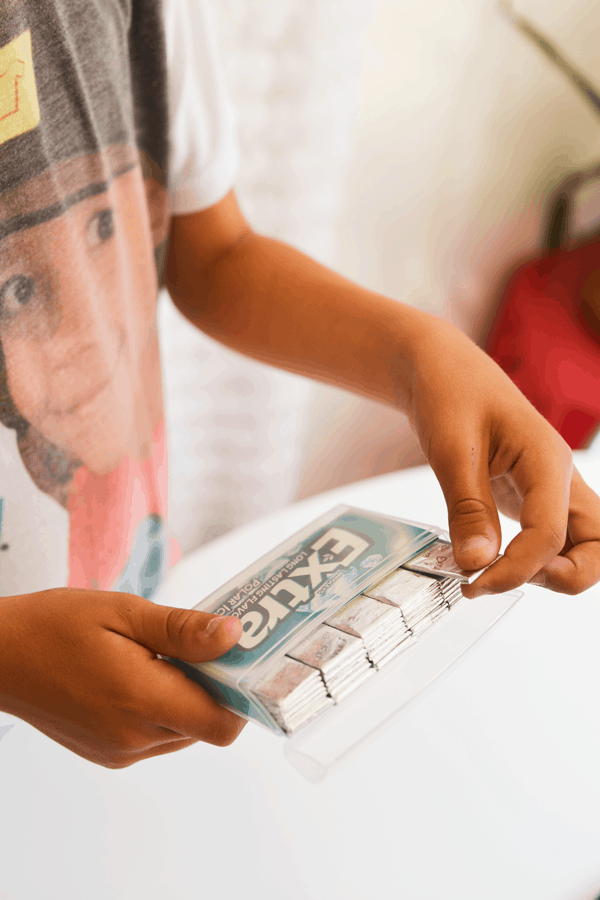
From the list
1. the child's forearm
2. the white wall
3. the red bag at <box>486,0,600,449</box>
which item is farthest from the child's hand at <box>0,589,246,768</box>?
the white wall

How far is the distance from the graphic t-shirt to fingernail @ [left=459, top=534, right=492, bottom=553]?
25cm

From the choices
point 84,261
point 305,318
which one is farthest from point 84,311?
point 305,318

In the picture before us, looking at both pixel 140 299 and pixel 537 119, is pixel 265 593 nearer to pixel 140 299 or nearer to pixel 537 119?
pixel 140 299

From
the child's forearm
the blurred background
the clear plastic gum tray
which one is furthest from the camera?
the blurred background

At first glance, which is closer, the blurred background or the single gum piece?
the single gum piece

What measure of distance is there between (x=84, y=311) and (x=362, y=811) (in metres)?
0.36

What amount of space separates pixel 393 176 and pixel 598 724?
80cm

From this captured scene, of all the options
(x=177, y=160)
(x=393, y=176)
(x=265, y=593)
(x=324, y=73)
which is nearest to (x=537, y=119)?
(x=393, y=176)

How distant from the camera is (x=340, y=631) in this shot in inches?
11.2

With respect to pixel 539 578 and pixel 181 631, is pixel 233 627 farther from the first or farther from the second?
pixel 539 578

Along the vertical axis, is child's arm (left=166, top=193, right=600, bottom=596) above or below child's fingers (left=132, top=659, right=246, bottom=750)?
above

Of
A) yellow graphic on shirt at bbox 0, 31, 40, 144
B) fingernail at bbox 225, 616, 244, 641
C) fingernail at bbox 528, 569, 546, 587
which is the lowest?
fingernail at bbox 528, 569, 546, 587

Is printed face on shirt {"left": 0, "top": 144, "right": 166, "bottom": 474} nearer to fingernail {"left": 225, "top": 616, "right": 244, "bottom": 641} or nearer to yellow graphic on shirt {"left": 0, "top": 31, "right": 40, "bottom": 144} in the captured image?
yellow graphic on shirt {"left": 0, "top": 31, "right": 40, "bottom": 144}

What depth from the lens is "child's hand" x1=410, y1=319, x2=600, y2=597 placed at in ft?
0.98
